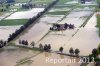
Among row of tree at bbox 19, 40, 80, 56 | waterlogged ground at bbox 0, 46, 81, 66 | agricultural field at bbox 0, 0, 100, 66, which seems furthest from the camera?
agricultural field at bbox 0, 0, 100, 66

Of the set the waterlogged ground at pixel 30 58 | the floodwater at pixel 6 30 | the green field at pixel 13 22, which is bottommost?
the waterlogged ground at pixel 30 58

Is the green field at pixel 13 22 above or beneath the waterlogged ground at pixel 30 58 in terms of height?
above

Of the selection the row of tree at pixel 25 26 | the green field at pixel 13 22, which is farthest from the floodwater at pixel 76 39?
the green field at pixel 13 22

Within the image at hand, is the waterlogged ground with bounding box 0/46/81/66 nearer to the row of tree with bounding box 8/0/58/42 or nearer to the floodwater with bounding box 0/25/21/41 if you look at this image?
the row of tree with bounding box 8/0/58/42

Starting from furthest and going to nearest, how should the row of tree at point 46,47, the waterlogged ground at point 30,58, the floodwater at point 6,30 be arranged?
1. the floodwater at point 6,30
2. the row of tree at point 46,47
3. the waterlogged ground at point 30,58

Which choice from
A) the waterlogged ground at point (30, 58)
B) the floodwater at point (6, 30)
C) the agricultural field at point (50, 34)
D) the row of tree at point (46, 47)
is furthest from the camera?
the floodwater at point (6, 30)

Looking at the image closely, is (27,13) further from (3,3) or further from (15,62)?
(15,62)

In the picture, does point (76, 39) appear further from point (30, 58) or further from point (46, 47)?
point (30, 58)

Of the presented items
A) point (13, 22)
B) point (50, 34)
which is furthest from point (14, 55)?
point (13, 22)

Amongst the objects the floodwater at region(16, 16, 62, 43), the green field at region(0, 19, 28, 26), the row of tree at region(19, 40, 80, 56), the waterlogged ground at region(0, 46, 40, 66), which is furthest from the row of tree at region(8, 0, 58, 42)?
the waterlogged ground at region(0, 46, 40, 66)

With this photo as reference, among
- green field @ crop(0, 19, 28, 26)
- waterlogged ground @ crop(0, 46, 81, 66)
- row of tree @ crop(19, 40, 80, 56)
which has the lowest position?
waterlogged ground @ crop(0, 46, 81, 66)

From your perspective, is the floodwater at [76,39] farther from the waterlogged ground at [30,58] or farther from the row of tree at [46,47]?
the waterlogged ground at [30,58]
